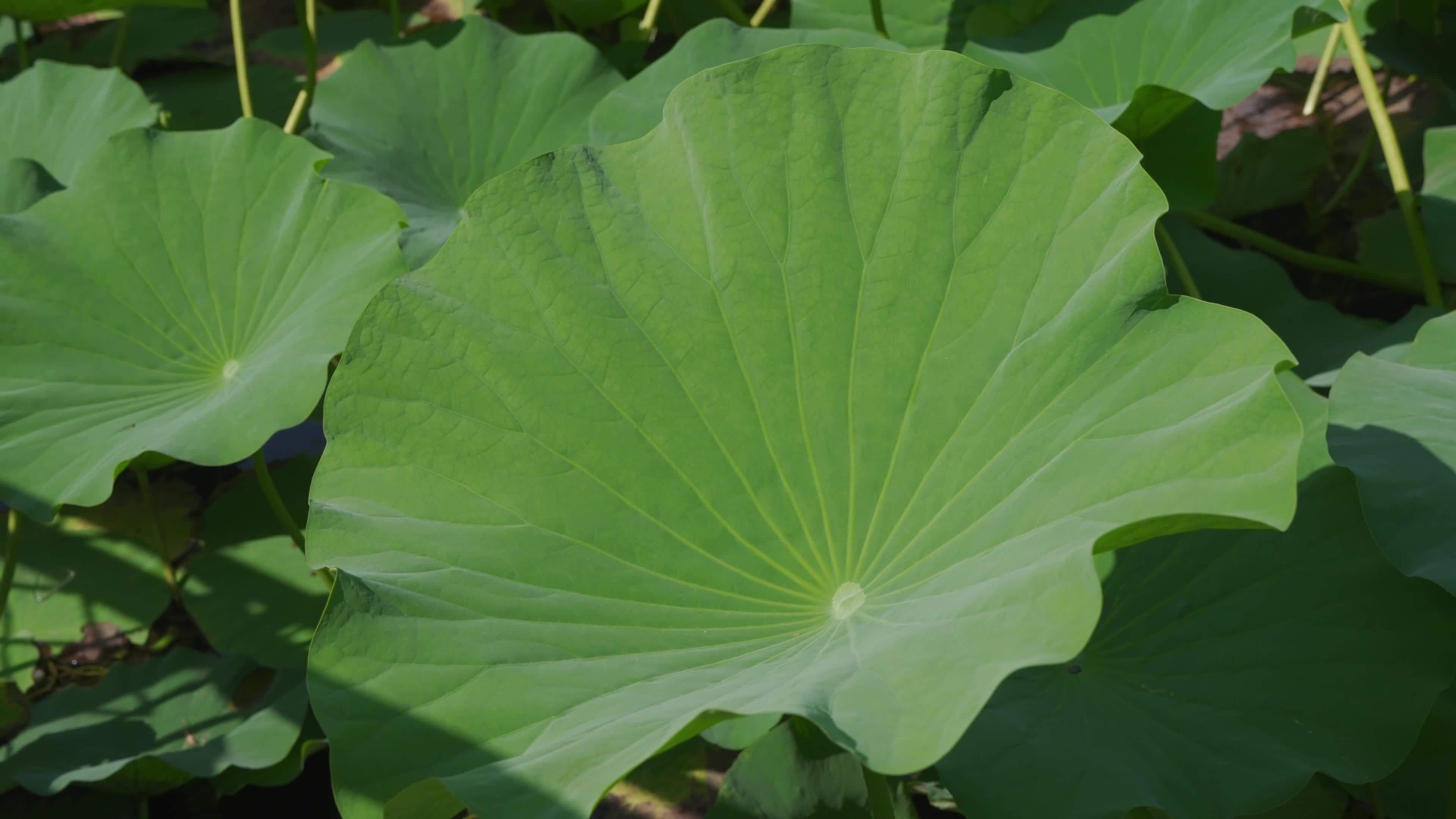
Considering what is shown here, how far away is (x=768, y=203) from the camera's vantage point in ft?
3.76

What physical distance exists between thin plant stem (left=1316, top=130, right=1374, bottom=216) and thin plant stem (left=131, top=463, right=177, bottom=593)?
246 centimetres

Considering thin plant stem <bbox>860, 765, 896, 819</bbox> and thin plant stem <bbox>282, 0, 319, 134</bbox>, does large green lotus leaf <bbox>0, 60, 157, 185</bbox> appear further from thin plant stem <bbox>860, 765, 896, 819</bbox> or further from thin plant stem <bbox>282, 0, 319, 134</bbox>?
thin plant stem <bbox>860, 765, 896, 819</bbox>

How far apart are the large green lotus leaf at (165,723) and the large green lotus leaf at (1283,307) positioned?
1.69m

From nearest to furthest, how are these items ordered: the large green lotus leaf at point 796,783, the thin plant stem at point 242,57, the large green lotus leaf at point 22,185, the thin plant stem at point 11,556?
the large green lotus leaf at point 796,783
the thin plant stem at point 11,556
the large green lotus leaf at point 22,185
the thin plant stem at point 242,57

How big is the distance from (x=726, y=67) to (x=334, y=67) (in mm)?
2157

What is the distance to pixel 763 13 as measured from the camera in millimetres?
2236

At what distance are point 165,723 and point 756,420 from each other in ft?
4.15

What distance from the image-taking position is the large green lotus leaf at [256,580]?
1870mm

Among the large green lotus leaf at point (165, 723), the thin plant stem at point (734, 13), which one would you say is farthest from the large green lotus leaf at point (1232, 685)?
the thin plant stem at point (734, 13)

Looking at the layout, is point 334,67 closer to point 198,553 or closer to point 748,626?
point 198,553

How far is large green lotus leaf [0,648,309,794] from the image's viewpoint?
1540 mm

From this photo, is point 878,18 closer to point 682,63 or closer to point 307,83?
point 682,63

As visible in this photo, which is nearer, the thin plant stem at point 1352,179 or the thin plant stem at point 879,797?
the thin plant stem at point 879,797

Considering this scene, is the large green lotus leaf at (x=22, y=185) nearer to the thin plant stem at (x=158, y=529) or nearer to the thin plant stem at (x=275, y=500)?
the thin plant stem at (x=158, y=529)
